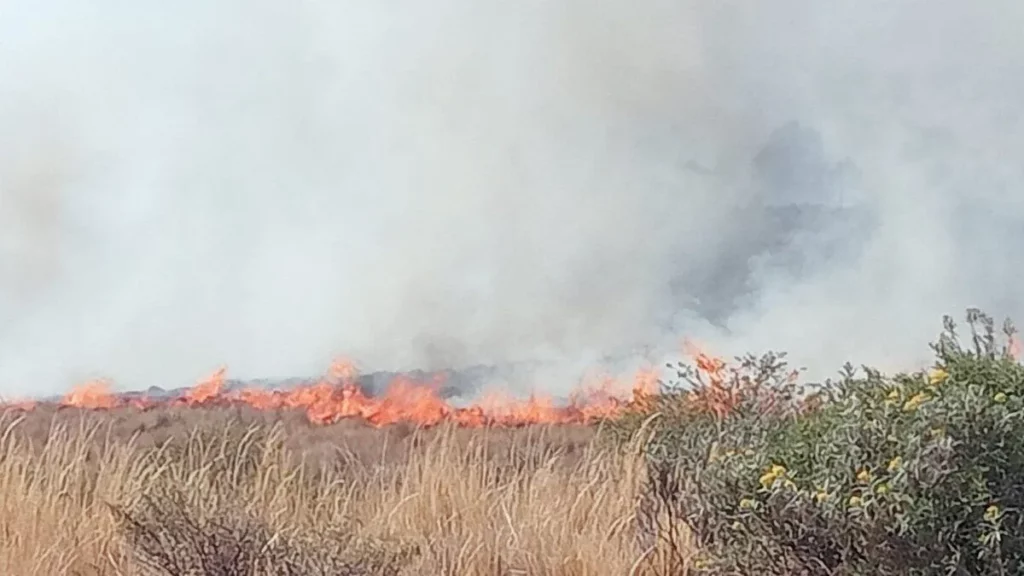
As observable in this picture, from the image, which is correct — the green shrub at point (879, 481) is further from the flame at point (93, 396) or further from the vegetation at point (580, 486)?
the flame at point (93, 396)

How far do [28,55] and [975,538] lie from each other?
8.93 ft

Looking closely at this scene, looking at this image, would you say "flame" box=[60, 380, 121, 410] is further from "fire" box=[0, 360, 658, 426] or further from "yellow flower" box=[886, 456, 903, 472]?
"yellow flower" box=[886, 456, 903, 472]

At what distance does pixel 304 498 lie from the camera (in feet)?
8.55

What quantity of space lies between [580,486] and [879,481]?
43.0 inches

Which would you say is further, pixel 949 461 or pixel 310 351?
pixel 310 351

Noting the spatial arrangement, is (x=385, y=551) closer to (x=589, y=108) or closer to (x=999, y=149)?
(x=589, y=108)

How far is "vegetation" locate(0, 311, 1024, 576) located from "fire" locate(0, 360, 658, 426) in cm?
4

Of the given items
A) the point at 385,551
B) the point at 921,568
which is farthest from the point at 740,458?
the point at 385,551

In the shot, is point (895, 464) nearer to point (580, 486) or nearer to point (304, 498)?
point (580, 486)

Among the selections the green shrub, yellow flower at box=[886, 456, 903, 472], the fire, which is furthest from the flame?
yellow flower at box=[886, 456, 903, 472]

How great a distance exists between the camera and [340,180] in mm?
3119

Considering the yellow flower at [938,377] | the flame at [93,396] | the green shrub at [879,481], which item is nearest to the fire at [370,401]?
the flame at [93,396]

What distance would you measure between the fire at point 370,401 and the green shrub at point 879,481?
0.99 metres

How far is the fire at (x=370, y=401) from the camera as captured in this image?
9.86ft
